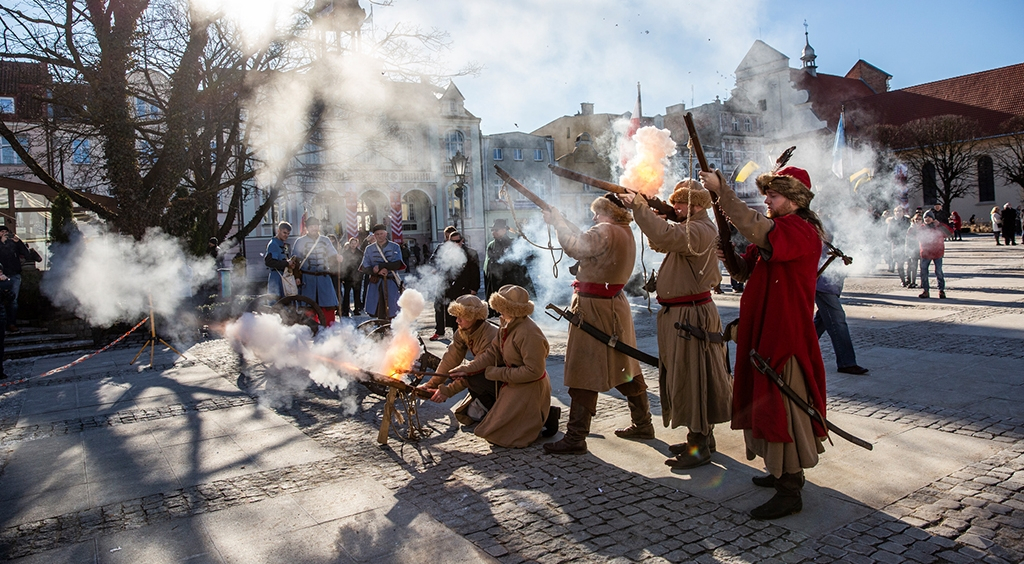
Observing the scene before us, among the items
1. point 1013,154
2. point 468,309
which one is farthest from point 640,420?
point 1013,154

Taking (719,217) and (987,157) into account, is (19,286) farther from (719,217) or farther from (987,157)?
(987,157)

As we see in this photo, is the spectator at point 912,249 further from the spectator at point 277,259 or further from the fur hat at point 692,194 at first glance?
the spectator at point 277,259

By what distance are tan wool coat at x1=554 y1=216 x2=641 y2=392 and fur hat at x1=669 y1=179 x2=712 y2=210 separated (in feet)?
1.63

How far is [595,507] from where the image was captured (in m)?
3.77

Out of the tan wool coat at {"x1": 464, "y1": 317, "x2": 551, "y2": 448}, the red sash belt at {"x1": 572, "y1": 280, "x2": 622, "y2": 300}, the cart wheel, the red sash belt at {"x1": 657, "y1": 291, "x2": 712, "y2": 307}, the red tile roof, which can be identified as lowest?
the tan wool coat at {"x1": 464, "y1": 317, "x2": 551, "y2": 448}

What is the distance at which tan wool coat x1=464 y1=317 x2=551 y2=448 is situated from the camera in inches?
192

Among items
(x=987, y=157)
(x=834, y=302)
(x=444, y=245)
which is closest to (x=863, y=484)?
(x=834, y=302)

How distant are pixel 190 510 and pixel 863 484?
13.0 feet

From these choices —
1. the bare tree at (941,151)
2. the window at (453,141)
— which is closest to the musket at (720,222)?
the window at (453,141)

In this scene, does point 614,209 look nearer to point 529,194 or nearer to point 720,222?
point 529,194

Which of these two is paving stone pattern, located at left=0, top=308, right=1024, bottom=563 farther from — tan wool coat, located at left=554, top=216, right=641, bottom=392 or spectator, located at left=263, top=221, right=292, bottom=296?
spectator, located at left=263, top=221, right=292, bottom=296

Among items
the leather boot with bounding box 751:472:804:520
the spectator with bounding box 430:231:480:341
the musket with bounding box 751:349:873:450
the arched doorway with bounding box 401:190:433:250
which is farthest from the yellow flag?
the arched doorway with bounding box 401:190:433:250

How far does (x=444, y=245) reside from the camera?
10062 millimetres

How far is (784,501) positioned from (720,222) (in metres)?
1.53
